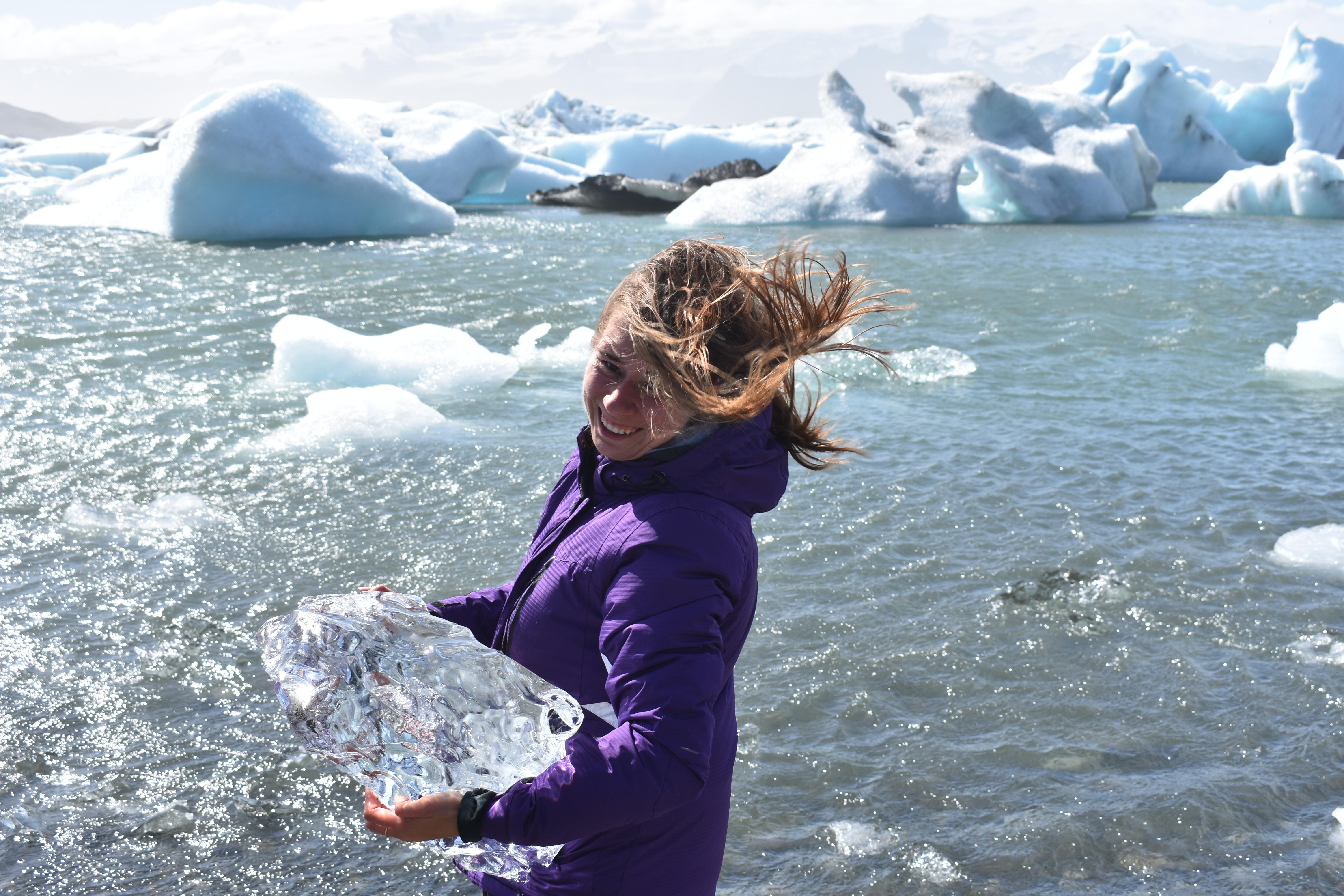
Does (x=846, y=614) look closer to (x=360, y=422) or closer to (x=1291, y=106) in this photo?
(x=360, y=422)

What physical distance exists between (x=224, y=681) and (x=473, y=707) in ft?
6.67

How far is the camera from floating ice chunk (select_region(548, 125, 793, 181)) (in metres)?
30.2

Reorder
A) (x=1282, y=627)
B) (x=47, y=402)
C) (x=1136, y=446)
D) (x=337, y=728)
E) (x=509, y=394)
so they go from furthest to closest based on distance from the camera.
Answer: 1. (x=509, y=394)
2. (x=47, y=402)
3. (x=1136, y=446)
4. (x=1282, y=627)
5. (x=337, y=728)

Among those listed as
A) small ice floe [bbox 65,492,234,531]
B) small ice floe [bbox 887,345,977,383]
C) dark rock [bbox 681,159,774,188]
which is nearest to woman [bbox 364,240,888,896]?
small ice floe [bbox 65,492,234,531]

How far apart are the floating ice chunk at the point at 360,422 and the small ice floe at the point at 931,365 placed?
295 centimetres

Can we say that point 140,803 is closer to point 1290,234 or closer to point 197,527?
point 197,527

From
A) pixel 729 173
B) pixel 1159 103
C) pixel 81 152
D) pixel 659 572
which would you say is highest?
pixel 1159 103

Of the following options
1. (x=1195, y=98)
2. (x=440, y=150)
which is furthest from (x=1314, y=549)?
(x=1195, y=98)

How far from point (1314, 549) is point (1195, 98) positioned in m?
29.1

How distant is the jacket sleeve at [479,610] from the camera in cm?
154

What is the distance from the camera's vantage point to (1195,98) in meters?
28.7

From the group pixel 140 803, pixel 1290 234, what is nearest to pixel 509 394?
pixel 140 803

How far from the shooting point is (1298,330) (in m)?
7.55

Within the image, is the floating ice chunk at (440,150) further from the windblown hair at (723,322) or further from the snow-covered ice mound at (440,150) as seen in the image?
the windblown hair at (723,322)
